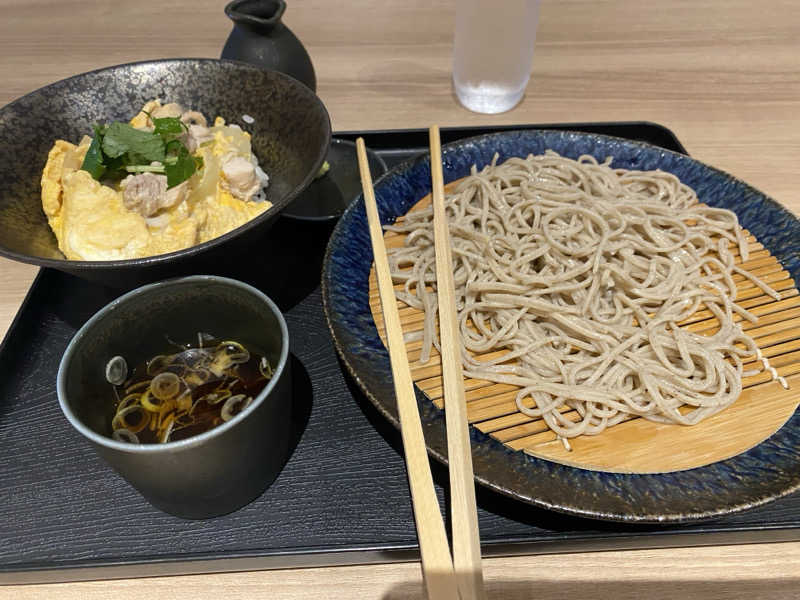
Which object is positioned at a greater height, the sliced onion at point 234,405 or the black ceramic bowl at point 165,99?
the black ceramic bowl at point 165,99

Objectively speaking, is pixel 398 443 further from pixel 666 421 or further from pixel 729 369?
pixel 729 369

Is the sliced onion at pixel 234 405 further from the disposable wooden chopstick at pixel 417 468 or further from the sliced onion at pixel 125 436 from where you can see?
the disposable wooden chopstick at pixel 417 468

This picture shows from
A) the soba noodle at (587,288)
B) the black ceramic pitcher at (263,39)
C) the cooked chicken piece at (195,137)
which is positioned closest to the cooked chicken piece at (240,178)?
the cooked chicken piece at (195,137)

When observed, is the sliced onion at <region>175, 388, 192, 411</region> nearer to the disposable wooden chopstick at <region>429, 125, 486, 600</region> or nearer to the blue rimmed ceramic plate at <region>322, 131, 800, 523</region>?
the blue rimmed ceramic plate at <region>322, 131, 800, 523</region>

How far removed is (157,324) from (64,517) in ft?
1.36

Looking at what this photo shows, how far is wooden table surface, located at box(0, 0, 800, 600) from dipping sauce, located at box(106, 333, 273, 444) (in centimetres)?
70

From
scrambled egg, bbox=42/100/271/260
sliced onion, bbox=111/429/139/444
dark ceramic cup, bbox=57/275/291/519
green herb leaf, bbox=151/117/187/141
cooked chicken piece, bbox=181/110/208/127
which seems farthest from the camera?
cooked chicken piece, bbox=181/110/208/127

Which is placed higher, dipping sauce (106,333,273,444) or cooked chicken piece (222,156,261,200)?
cooked chicken piece (222,156,261,200)

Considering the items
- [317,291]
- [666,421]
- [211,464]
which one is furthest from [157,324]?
[666,421]

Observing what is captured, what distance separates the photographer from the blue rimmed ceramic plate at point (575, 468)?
3.00ft

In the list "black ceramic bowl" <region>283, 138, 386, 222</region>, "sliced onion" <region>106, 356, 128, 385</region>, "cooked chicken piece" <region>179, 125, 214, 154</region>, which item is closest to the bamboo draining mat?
"black ceramic bowl" <region>283, 138, 386, 222</region>

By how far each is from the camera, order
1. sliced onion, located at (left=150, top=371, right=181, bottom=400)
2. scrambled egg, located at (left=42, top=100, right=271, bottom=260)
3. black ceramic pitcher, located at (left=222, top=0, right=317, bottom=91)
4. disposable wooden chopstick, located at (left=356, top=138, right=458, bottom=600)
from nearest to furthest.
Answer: disposable wooden chopstick, located at (left=356, top=138, right=458, bottom=600), sliced onion, located at (left=150, top=371, right=181, bottom=400), scrambled egg, located at (left=42, top=100, right=271, bottom=260), black ceramic pitcher, located at (left=222, top=0, right=317, bottom=91)

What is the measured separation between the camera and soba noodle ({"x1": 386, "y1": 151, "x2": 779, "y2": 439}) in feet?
3.81

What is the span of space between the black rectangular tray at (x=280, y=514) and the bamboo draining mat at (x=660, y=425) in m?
0.12
